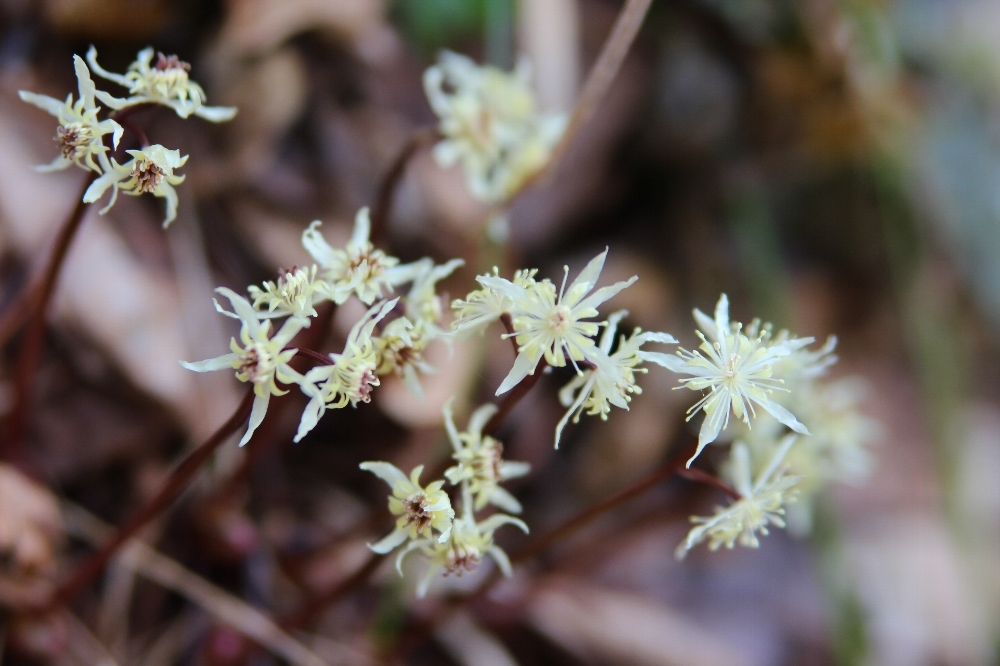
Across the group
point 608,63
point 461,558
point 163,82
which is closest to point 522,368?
point 461,558

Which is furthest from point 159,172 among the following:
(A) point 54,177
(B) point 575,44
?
(B) point 575,44

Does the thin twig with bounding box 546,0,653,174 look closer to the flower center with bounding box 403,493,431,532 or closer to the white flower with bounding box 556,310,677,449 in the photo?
the white flower with bounding box 556,310,677,449

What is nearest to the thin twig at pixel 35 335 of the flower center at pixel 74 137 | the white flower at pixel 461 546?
the flower center at pixel 74 137

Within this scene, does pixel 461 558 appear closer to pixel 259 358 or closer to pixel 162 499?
pixel 259 358

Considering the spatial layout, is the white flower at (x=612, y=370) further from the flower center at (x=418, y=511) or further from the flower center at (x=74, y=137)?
the flower center at (x=74, y=137)

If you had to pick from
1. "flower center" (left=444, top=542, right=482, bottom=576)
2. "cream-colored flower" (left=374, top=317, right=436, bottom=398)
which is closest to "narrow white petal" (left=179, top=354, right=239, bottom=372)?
"cream-colored flower" (left=374, top=317, right=436, bottom=398)

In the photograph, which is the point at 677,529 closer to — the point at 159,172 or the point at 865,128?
the point at 865,128
